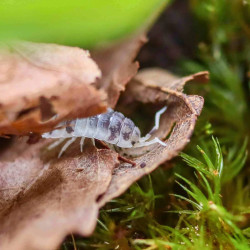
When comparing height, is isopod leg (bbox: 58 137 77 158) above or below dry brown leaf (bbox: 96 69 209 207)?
below

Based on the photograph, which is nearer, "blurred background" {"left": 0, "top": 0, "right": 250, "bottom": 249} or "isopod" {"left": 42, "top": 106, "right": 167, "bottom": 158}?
"blurred background" {"left": 0, "top": 0, "right": 250, "bottom": 249}

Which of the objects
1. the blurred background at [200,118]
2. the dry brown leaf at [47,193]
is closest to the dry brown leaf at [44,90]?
the blurred background at [200,118]

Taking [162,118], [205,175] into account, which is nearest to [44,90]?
[162,118]

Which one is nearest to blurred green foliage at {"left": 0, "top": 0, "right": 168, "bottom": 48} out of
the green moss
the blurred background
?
the blurred background

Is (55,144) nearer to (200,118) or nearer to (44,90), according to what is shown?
(44,90)

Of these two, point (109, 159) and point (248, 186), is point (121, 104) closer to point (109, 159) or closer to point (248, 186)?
point (109, 159)

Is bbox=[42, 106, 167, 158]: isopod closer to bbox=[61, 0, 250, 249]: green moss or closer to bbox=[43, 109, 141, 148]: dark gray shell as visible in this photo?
bbox=[43, 109, 141, 148]: dark gray shell

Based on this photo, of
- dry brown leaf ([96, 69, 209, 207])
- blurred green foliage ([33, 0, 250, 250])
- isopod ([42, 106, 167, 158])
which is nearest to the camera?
dry brown leaf ([96, 69, 209, 207])

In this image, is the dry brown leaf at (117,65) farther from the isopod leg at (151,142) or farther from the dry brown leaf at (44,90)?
the dry brown leaf at (44,90)
